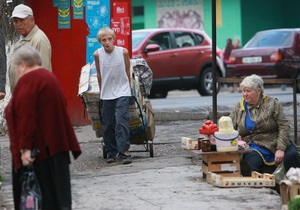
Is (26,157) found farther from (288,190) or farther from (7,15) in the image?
(7,15)

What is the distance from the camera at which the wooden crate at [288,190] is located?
29.3 ft

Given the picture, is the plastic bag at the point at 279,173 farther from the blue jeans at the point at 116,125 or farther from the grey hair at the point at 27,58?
the grey hair at the point at 27,58

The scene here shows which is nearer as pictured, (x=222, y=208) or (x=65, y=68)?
(x=222, y=208)

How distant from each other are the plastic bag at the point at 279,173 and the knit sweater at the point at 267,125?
0.18 m

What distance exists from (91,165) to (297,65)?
46.8 ft

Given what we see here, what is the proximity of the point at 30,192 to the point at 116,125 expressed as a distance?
4565 mm

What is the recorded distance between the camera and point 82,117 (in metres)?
15.8

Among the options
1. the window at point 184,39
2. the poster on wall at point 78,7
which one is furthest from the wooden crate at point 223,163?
the window at point 184,39

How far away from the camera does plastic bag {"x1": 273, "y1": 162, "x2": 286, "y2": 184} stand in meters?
10.0

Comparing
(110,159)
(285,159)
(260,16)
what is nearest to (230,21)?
(260,16)

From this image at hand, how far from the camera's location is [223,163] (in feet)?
33.1

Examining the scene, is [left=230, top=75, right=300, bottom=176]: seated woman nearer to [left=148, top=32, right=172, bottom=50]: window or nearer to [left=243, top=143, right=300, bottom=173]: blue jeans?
[left=243, top=143, right=300, bottom=173]: blue jeans

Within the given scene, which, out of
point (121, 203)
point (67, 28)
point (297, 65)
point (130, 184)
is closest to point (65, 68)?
point (67, 28)

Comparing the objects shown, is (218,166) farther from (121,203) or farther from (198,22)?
(198,22)
